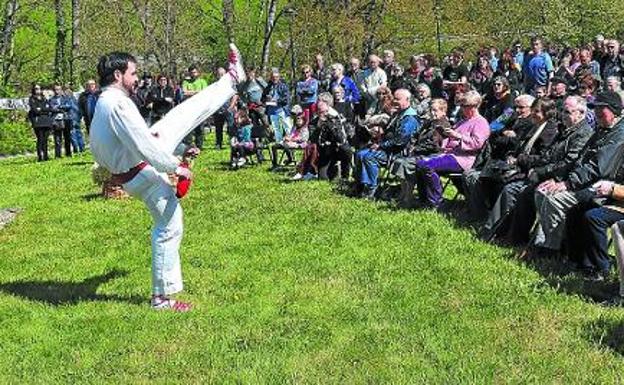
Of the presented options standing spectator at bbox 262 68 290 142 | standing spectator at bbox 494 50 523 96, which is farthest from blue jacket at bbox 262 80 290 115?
standing spectator at bbox 494 50 523 96

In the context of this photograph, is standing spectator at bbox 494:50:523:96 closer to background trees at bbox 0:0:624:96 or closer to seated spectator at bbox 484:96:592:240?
seated spectator at bbox 484:96:592:240

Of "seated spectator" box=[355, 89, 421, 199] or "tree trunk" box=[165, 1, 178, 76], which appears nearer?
"seated spectator" box=[355, 89, 421, 199]

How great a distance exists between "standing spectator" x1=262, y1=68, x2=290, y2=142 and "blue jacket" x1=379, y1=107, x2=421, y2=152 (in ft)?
20.0

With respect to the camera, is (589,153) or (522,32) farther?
(522,32)

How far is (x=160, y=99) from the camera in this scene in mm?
17250

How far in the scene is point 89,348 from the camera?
5.61 m

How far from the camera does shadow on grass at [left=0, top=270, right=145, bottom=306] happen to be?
6.75 metres

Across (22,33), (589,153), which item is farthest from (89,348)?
(22,33)

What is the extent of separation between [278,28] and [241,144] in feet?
91.2

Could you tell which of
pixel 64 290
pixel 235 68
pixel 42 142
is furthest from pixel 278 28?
pixel 64 290

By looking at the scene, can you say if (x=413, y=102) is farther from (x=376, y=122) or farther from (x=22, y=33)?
Result: (x=22, y=33)

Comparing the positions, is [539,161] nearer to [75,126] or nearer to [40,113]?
[40,113]

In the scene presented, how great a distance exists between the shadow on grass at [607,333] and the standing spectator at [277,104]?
11.6 m

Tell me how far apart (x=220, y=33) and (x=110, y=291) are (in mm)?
41939
